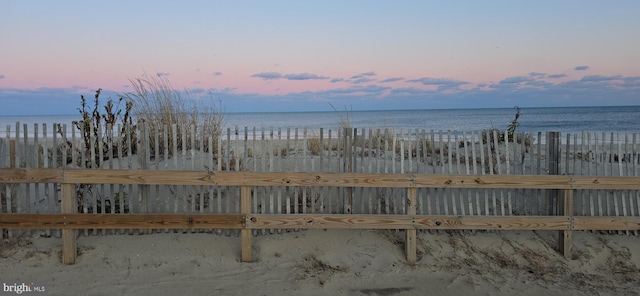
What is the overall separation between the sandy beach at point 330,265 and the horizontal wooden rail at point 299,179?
0.86 metres

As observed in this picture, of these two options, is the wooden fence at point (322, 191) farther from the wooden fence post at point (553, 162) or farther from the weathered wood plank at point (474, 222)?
the weathered wood plank at point (474, 222)

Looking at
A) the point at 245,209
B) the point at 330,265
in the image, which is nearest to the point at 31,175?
the point at 245,209

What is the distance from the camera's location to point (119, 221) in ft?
18.9

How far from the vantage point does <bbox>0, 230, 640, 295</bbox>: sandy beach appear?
5.38m

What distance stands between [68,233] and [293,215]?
2.54m

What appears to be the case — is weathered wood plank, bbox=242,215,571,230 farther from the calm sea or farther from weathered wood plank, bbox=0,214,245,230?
the calm sea

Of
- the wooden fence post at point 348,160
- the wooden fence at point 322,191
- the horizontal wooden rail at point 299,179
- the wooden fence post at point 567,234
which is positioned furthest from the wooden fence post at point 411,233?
the wooden fence post at point 567,234

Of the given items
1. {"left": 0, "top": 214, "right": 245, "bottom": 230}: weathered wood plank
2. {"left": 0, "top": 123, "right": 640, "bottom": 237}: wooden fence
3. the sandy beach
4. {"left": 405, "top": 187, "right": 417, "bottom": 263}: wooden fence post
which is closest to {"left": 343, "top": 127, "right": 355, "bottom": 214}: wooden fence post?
{"left": 0, "top": 123, "right": 640, "bottom": 237}: wooden fence

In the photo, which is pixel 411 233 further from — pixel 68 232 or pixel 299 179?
pixel 68 232

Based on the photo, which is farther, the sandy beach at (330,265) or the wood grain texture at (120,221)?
the wood grain texture at (120,221)

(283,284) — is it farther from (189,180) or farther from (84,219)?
(84,219)

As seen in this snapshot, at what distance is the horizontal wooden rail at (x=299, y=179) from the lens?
18.7 ft

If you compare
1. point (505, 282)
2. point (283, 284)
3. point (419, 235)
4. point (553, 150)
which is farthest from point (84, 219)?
point (553, 150)

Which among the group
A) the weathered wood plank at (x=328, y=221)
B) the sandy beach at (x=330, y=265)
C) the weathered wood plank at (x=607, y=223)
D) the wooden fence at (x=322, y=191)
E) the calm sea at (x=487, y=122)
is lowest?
the sandy beach at (x=330, y=265)
